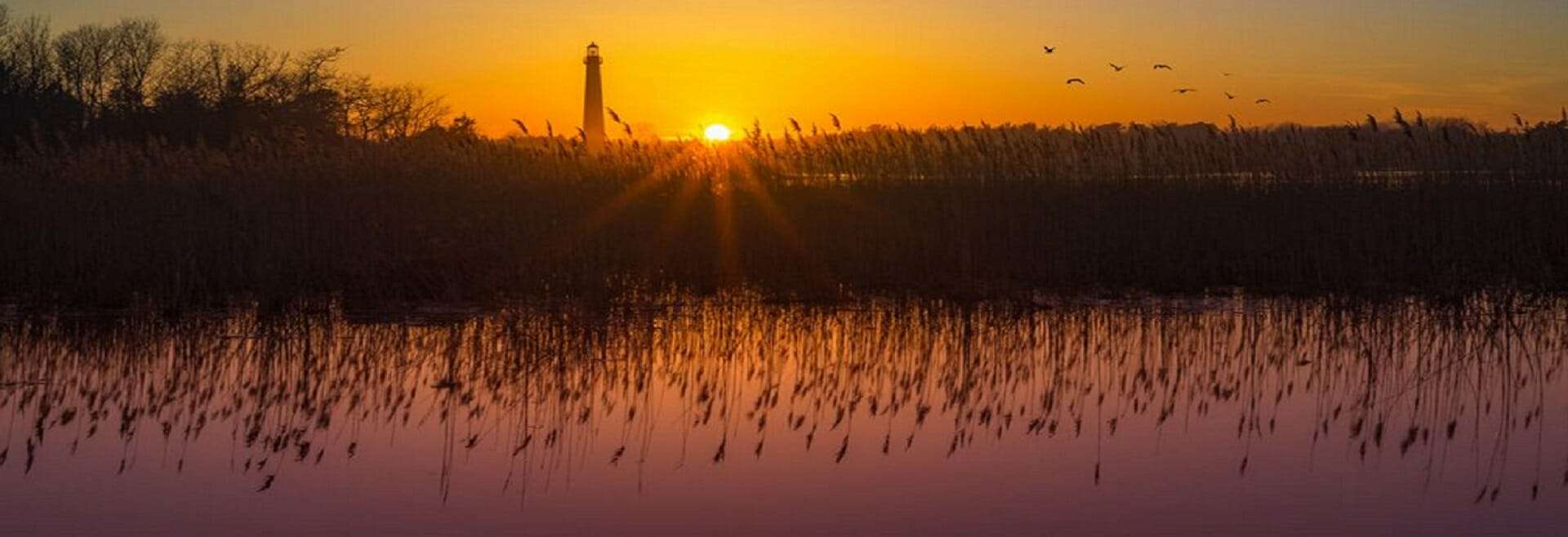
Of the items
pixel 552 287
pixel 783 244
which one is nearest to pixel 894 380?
pixel 552 287

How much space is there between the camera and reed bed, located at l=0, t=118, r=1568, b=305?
11.4 metres

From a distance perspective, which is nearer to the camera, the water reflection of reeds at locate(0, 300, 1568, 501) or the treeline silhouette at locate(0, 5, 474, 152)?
the water reflection of reeds at locate(0, 300, 1568, 501)

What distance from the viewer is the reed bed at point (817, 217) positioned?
11.4 metres

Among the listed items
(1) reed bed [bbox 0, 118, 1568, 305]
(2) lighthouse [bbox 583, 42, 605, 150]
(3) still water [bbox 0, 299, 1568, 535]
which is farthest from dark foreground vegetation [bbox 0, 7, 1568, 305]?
(2) lighthouse [bbox 583, 42, 605, 150]

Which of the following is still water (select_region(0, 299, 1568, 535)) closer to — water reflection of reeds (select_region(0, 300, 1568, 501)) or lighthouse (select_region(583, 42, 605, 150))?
water reflection of reeds (select_region(0, 300, 1568, 501))

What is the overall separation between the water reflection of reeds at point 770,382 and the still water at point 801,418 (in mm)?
26

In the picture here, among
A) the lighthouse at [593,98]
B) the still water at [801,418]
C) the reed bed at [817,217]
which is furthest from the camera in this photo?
the lighthouse at [593,98]

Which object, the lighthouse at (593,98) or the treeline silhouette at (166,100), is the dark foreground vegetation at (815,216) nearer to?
the treeline silhouette at (166,100)

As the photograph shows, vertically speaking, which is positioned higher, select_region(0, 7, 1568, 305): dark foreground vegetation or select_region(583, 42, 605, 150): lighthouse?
select_region(583, 42, 605, 150): lighthouse

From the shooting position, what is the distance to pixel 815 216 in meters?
14.0

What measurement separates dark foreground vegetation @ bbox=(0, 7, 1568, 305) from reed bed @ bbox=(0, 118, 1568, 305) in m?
0.03

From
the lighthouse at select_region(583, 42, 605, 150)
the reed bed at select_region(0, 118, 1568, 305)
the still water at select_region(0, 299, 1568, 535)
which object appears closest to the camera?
the still water at select_region(0, 299, 1568, 535)

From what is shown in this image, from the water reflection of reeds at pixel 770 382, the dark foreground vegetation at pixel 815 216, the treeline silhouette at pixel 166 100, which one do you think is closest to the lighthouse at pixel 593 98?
the treeline silhouette at pixel 166 100

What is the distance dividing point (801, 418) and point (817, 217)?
23.6 feet
